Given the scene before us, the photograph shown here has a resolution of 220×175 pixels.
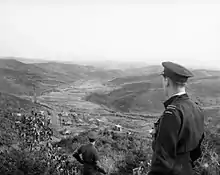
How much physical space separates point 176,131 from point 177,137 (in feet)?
0.19

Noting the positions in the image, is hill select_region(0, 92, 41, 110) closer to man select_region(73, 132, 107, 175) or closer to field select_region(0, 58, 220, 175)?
field select_region(0, 58, 220, 175)

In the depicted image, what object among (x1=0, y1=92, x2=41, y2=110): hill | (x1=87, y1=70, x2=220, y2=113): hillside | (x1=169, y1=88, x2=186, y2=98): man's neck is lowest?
(x1=87, y1=70, x2=220, y2=113): hillside

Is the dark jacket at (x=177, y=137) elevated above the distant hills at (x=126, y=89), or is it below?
above

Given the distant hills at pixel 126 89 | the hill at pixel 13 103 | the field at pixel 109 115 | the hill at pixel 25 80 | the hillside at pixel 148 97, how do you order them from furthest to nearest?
the hill at pixel 25 80 → the distant hills at pixel 126 89 → the hillside at pixel 148 97 → the hill at pixel 13 103 → the field at pixel 109 115

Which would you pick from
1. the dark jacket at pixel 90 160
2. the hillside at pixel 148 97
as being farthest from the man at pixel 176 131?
the hillside at pixel 148 97

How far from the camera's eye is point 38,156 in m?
6.20

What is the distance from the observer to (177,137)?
7.78 ft

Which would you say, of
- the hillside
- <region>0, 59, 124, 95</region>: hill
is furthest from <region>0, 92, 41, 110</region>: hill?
<region>0, 59, 124, 95</region>: hill

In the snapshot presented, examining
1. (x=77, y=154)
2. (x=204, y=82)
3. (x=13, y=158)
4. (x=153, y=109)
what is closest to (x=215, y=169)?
(x=77, y=154)

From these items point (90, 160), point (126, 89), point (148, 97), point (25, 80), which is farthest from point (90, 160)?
point (25, 80)

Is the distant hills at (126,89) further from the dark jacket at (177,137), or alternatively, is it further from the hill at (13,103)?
the dark jacket at (177,137)

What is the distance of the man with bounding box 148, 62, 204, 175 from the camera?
2320mm

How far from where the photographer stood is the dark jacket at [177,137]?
232 cm

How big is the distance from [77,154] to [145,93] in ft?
181
